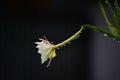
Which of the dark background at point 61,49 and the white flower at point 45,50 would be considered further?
the dark background at point 61,49

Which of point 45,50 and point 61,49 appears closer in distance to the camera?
point 45,50

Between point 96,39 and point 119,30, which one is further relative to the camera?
point 96,39

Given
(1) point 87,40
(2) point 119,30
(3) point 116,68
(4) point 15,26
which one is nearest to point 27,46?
(4) point 15,26

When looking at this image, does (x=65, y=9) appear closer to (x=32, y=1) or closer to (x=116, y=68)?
(x=32, y=1)

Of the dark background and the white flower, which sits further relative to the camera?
the dark background

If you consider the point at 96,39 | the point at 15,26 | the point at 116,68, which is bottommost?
the point at 116,68

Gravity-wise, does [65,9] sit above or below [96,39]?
above

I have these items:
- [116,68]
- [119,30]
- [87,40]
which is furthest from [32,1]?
[119,30]
